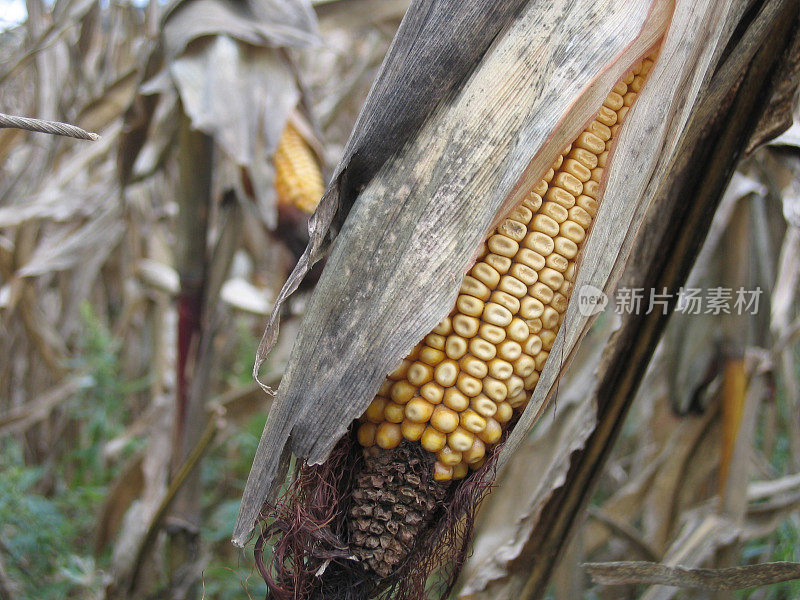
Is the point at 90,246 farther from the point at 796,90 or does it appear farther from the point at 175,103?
the point at 796,90

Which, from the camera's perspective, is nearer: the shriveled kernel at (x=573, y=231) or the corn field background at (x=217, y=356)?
the shriveled kernel at (x=573, y=231)

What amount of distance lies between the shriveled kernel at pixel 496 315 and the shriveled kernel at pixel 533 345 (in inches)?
1.2

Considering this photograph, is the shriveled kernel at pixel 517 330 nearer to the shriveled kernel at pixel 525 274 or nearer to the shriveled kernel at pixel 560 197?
the shriveled kernel at pixel 525 274

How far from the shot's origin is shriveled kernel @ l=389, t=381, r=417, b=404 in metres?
0.65

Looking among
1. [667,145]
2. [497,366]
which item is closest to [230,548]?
[497,366]

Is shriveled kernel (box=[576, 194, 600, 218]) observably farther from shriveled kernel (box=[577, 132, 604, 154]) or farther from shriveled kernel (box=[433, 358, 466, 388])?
shriveled kernel (box=[433, 358, 466, 388])

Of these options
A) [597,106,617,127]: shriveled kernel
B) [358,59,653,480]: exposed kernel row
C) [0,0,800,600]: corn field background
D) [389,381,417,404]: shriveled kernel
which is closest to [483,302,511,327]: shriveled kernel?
[358,59,653,480]: exposed kernel row

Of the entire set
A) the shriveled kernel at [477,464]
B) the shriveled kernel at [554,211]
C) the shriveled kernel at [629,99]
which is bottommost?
the shriveled kernel at [477,464]

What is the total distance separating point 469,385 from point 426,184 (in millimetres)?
203

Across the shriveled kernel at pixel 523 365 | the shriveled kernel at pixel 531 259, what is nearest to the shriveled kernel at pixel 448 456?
the shriveled kernel at pixel 523 365

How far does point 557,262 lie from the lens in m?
0.68

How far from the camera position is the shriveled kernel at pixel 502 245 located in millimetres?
666

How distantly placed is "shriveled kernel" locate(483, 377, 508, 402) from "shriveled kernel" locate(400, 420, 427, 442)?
0.24 feet

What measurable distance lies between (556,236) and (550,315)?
0.08m
